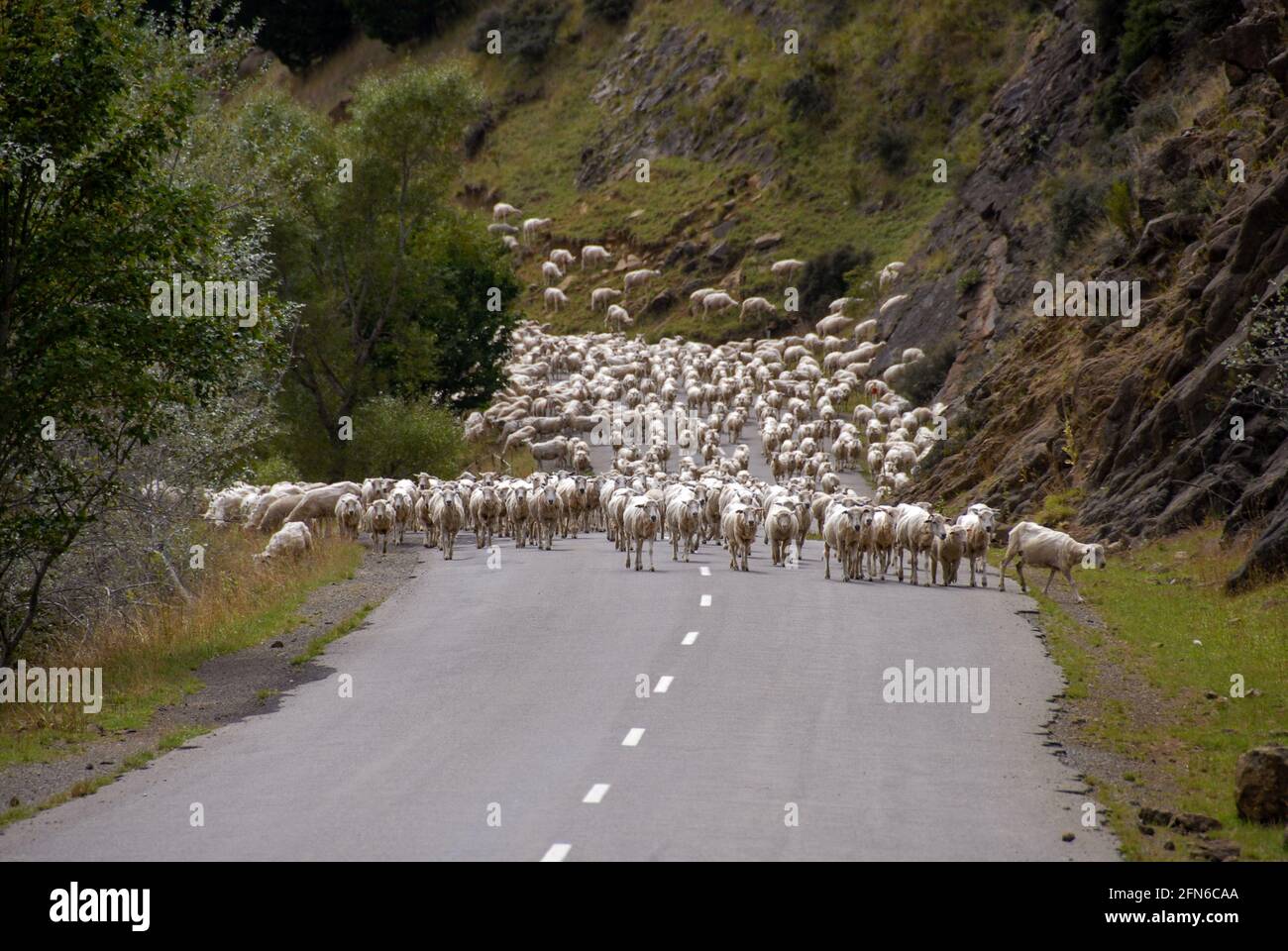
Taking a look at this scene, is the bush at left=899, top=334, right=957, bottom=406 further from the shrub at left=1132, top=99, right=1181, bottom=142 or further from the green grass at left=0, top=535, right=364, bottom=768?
the green grass at left=0, top=535, right=364, bottom=768

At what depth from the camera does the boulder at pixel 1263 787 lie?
1297 centimetres

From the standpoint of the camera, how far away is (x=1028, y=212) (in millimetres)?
53469

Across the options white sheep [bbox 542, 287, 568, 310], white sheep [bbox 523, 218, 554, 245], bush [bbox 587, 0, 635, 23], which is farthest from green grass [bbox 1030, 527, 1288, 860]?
bush [bbox 587, 0, 635, 23]

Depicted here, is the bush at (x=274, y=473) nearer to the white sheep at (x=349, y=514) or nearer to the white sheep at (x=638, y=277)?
the white sheep at (x=349, y=514)

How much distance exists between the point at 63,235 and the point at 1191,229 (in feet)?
83.6

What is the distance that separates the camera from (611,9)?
110m

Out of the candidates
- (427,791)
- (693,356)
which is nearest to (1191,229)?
(427,791)

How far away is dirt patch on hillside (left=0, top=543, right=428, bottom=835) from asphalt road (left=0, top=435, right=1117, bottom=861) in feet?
1.71

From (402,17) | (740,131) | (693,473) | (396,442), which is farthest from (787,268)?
(402,17)

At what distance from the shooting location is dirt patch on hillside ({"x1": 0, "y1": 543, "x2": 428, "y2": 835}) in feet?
51.1

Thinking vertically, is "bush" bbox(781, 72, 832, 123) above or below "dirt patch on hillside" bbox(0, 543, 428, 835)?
above

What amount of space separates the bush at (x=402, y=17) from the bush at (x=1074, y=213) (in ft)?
264

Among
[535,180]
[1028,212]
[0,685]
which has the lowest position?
[0,685]
